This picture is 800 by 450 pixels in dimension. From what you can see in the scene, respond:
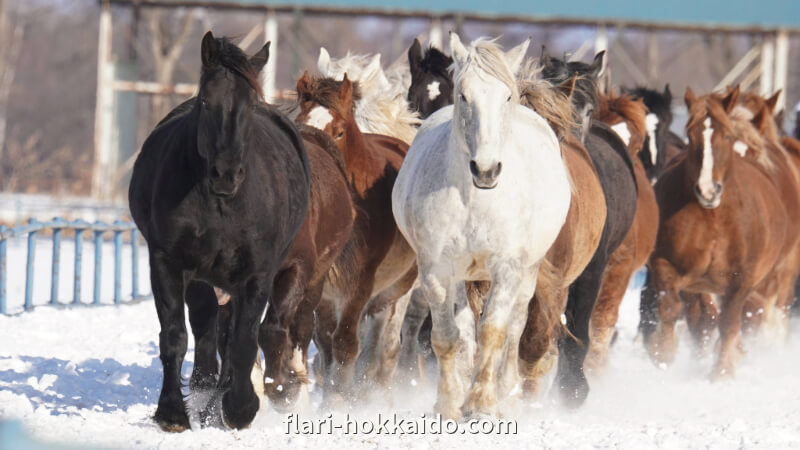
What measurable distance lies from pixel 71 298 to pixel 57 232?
1005 mm

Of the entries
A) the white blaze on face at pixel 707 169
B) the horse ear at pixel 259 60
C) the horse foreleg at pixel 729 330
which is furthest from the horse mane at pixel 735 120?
the horse ear at pixel 259 60

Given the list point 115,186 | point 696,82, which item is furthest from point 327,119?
point 696,82

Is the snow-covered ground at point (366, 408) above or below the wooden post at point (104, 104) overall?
below

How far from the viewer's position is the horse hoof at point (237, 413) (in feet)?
18.0

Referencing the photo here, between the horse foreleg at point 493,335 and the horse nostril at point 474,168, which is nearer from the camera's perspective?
the horse nostril at point 474,168

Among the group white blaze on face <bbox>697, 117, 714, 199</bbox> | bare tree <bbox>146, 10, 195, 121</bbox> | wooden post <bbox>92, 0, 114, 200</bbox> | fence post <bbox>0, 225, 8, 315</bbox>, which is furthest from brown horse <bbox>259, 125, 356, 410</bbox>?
bare tree <bbox>146, 10, 195, 121</bbox>

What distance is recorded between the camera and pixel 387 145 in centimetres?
818

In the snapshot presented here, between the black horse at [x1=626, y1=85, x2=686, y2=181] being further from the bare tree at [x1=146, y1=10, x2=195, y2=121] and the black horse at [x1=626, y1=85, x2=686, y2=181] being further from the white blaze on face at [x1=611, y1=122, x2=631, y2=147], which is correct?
the bare tree at [x1=146, y1=10, x2=195, y2=121]

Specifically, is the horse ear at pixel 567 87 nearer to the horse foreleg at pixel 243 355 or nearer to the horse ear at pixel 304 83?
the horse ear at pixel 304 83

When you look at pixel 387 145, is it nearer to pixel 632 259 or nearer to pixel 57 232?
pixel 632 259

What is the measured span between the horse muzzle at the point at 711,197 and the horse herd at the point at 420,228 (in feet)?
0.04

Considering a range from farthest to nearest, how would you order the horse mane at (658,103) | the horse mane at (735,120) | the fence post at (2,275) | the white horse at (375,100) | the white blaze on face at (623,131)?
the fence post at (2,275)
the horse mane at (658,103)
the horse mane at (735,120)
the white blaze on face at (623,131)
the white horse at (375,100)

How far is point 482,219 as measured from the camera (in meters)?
5.82

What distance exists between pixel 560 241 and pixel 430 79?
8.57ft
